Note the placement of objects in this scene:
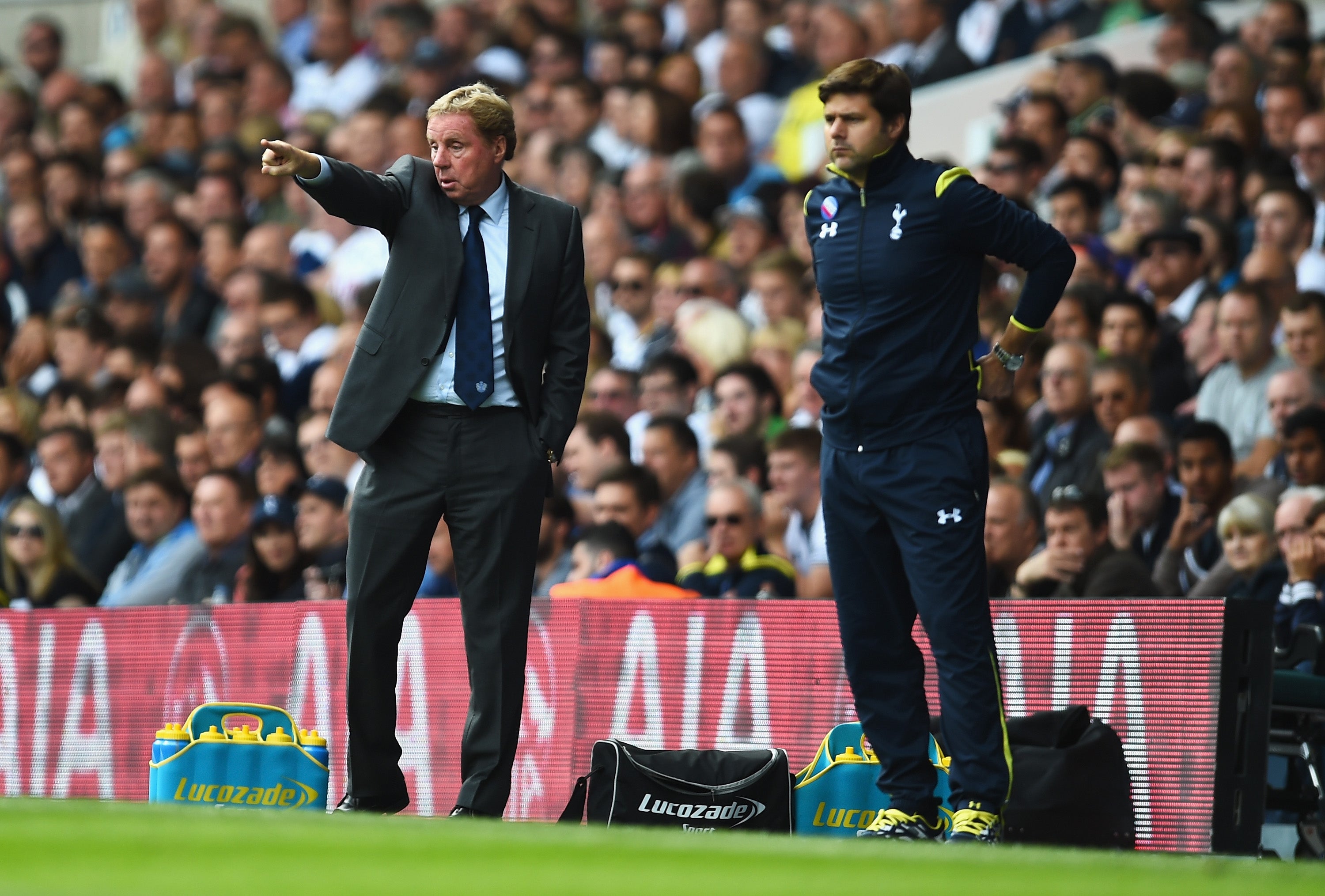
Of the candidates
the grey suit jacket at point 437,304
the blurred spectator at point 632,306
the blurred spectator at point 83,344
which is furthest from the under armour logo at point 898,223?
the blurred spectator at point 83,344

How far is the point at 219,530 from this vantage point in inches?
418

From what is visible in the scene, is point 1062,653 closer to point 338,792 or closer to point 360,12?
point 338,792

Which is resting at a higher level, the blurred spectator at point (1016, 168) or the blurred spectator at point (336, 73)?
the blurred spectator at point (336, 73)

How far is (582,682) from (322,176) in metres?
2.37

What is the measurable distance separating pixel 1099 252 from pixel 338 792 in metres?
5.19

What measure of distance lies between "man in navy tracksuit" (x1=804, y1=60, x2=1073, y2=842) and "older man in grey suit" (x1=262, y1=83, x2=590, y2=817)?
903 mm

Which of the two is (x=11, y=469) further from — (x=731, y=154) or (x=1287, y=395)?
(x=1287, y=395)

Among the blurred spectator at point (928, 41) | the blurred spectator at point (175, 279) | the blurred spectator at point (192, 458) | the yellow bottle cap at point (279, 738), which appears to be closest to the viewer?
the yellow bottle cap at point (279, 738)

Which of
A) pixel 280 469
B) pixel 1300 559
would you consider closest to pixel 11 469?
pixel 280 469

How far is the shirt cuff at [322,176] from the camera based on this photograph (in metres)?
5.89

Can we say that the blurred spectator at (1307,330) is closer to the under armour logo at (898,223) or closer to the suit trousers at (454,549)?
the under armour logo at (898,223)

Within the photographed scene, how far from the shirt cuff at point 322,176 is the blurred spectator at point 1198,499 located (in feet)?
14.4

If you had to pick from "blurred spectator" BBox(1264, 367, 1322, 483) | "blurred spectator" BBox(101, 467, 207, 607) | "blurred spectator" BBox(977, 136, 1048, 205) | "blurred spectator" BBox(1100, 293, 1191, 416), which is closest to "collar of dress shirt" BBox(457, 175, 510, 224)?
"blurred spectator" BBox(1100, 293, 1191, 416)

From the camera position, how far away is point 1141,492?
8812 mm
